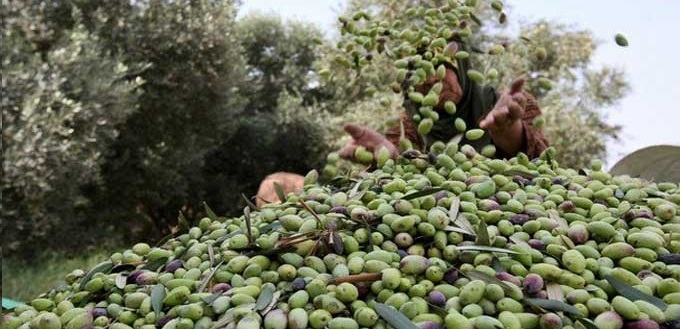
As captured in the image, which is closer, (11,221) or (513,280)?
(513,280)

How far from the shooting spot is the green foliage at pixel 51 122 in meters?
7.96

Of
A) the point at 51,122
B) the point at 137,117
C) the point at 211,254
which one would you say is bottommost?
the point at 211,254

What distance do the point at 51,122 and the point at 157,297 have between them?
301 inches

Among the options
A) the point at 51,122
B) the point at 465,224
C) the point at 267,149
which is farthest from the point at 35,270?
the point at 465,224

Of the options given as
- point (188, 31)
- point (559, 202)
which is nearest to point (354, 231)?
point (559, 202)

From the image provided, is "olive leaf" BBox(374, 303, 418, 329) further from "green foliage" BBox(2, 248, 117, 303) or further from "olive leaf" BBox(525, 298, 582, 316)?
"green foliage" BBox(2, 248, 117, 303)

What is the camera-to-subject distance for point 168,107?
440 inches

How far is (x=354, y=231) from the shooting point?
120cm

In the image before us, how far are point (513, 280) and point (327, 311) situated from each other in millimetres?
284

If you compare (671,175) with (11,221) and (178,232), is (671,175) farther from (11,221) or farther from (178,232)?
(11,221)

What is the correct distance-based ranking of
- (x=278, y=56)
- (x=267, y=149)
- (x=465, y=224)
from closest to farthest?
(x=465, y=224)
(x=267, y=149)
(x=278, y=56)

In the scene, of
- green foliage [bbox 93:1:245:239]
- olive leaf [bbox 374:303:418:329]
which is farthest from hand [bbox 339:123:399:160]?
green foliage [bbox 93:1:245:239]

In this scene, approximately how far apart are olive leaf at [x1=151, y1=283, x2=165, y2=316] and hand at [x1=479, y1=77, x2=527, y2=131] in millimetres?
1221

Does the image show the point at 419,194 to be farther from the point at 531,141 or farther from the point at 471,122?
the point at 471,122
